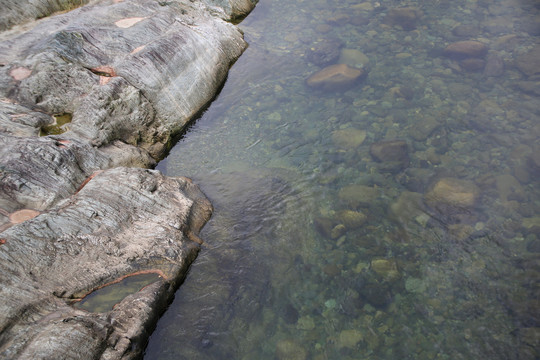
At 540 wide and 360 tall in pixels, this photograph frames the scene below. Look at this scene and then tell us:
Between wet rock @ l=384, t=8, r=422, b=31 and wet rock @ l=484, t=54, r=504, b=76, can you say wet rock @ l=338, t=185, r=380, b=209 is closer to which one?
wet rock @ l=484, t=54, r=504, b=76

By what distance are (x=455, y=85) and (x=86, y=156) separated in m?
10.6

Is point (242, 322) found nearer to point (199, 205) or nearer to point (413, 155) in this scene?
point (199, 205)

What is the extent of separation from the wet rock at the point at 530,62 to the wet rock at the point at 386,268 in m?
8.20

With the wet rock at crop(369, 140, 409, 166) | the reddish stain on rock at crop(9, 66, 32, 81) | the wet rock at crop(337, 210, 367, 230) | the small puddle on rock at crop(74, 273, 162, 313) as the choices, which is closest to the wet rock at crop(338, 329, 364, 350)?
→ the wet rock at crop(337, 210, 367, 230)

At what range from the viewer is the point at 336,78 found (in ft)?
39.7

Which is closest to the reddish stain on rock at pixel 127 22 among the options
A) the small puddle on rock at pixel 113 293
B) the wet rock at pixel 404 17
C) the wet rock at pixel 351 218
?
the small puddle on rock at pixel 113 293

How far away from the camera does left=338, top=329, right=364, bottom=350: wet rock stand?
6.22 metres

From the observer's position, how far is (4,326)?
489 cm

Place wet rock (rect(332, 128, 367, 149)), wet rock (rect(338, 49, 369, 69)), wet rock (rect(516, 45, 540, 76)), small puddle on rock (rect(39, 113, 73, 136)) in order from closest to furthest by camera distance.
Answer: small puddle on rock (rect(39, 113, 73, 136))
wet rock (rect(332, 128, 367, 149))
wet rock (rect(516, 45, 540, 76))
wet rock (rect(338, 49, 369, 69))

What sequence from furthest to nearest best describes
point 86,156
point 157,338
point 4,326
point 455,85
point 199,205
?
point 455,85 → point 199,205 → point 86,156 → point 157,338 → point 4,326

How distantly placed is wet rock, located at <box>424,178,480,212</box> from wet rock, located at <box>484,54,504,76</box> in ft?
16.1

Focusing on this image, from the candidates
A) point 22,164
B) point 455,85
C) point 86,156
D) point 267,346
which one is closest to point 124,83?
point 86,156

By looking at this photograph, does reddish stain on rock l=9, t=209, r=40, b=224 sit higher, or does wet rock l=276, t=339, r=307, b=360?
reddish stain on rock l=9, t=209, r=40, b=224

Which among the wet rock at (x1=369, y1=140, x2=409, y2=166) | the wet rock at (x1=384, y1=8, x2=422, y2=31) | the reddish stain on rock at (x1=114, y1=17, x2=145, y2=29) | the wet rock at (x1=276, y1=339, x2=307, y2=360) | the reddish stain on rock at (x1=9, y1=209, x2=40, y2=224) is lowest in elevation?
the wet rock at (x1=276, y1=339, x2=307, y2=360)
